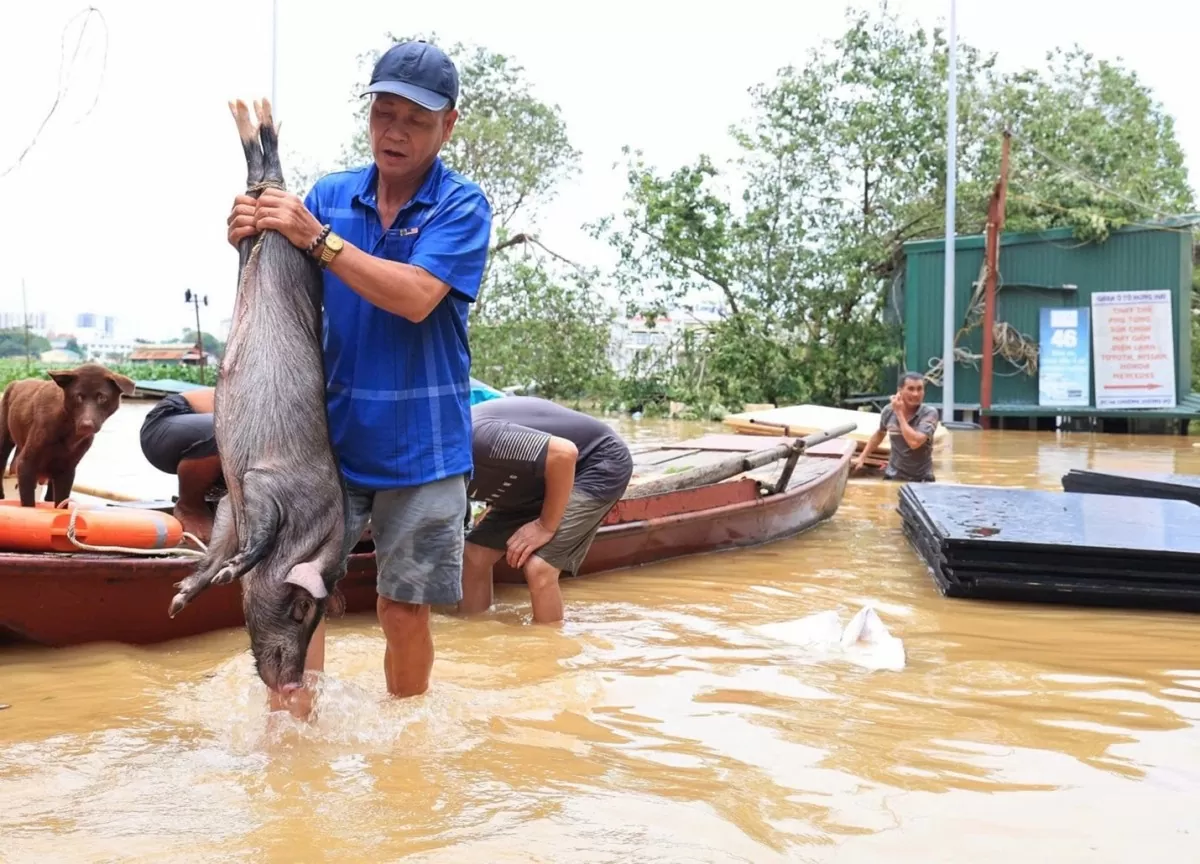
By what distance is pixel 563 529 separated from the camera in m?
5.37

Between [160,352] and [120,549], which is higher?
[160,352]

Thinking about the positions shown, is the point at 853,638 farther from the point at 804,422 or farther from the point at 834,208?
the point at 834,208

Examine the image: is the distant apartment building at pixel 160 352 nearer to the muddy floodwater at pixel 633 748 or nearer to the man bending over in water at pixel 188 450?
the man bending over in water at pixel 188 450

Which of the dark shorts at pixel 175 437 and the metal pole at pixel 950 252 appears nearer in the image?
the dark shorts at pixel 175 437

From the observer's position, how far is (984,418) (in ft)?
68.1

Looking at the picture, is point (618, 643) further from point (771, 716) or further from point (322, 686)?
point (322, 686)

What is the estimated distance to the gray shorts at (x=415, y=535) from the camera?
3398 millimetres

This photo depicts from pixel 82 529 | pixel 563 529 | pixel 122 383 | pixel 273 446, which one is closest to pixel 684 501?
pixel 563 529

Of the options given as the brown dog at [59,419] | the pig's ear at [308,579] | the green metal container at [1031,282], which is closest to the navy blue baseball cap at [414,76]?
the pig's ear at [308,579]

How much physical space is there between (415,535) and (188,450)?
230cm

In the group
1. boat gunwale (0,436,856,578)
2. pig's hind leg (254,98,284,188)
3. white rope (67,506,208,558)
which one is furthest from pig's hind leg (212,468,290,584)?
boat gunwale (0,436,856,578)

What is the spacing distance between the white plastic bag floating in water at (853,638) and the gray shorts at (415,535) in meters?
2.12

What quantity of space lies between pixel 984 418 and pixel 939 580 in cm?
1528

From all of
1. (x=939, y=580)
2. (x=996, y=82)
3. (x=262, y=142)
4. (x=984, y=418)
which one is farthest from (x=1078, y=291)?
(x=262, y=142)
